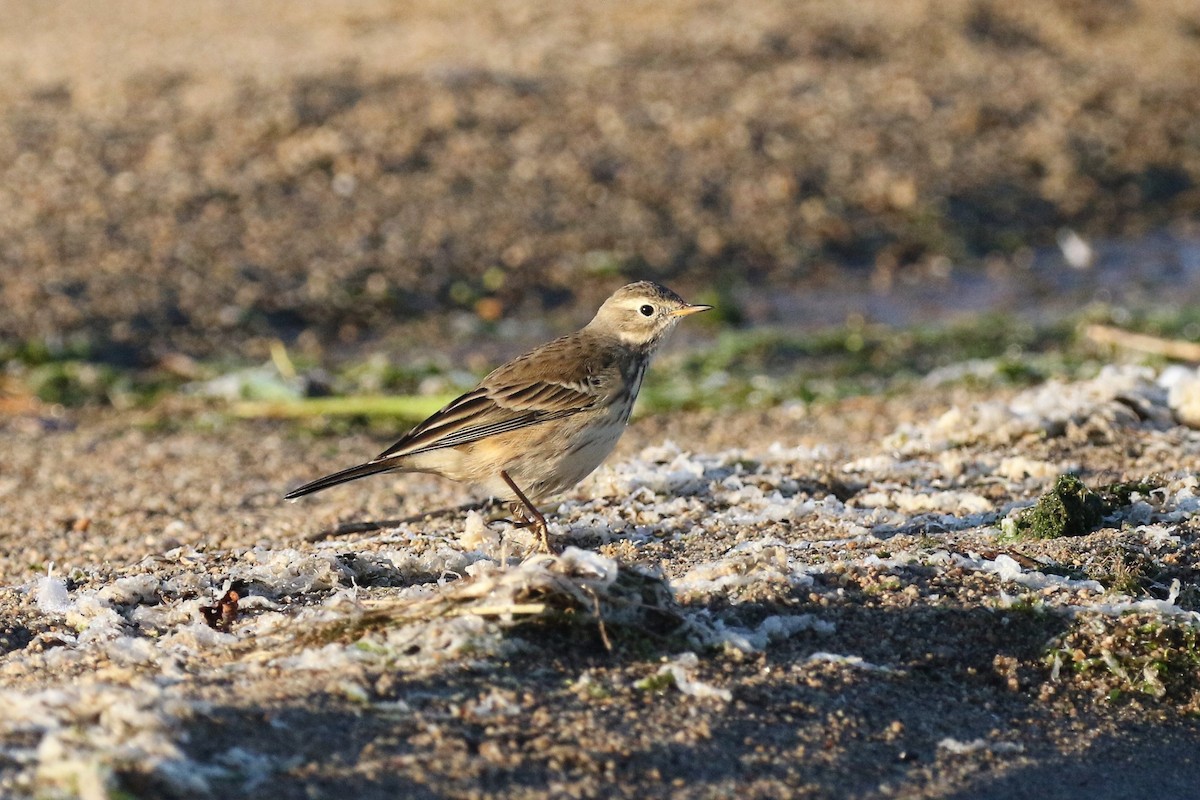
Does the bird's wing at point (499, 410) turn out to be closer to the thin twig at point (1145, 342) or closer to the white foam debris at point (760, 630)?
the white foam debris at point (760, 630)

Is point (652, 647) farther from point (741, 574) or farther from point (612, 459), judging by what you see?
point (612, 459)

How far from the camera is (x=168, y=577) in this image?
6.18 m

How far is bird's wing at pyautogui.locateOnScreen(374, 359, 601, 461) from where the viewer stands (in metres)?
6.97

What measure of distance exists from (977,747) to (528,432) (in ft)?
8.52

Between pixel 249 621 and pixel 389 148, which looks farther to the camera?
pixel 389 148

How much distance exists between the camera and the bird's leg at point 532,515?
6.29 m

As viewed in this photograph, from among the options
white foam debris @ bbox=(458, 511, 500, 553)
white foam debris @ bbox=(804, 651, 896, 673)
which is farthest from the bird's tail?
white foam debris @ bbox=(804, 651, 896, 673)

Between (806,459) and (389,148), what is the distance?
7.83 meters

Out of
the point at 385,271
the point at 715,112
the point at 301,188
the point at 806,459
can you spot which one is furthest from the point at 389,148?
the point at 806,459

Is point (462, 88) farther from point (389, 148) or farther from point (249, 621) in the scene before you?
point (249, 621)

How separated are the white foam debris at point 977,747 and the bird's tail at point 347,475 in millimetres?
2795

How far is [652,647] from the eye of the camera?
16.6 feet

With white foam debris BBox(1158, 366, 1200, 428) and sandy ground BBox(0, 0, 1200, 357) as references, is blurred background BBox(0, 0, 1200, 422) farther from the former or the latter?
white foam debris BBox(1158, 366, 1200, 428)

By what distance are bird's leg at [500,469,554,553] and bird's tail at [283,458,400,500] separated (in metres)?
0.48
